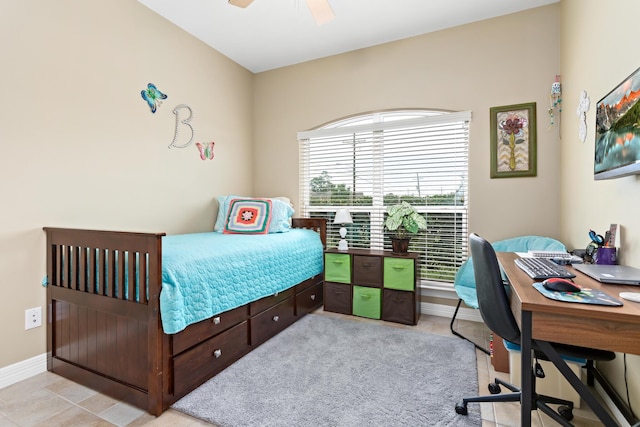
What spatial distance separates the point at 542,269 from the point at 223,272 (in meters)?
1.65

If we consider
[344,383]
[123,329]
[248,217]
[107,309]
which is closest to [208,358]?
→ [123,329]

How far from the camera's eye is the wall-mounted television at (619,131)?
1201 millimetres

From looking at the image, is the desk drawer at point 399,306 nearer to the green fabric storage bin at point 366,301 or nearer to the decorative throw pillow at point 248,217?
the green fabric storage bin at point 366,301

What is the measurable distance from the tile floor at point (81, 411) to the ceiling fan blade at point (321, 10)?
2.53 meters

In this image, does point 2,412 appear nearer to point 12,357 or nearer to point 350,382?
point 12,357

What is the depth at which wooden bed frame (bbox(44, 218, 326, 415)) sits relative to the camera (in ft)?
5.04

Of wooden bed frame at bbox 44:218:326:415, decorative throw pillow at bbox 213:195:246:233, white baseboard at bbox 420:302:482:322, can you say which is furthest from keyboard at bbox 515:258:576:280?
decorative throw pillow at bbox 213:195:246:233

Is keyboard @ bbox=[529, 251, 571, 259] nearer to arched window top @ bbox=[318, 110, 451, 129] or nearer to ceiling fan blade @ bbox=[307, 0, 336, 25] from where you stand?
arched window top @ bbox=[318, 110, 451, 129]

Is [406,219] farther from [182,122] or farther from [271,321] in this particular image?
[182,122]

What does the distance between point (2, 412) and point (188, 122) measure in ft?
7.81

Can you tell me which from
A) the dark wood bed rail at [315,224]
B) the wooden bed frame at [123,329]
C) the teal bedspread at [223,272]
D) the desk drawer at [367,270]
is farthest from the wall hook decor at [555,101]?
the wooden bed frame at [123,329]

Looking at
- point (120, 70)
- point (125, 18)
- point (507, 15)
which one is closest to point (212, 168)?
point (120, 70)

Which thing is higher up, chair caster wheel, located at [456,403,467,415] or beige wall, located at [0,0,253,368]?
beige wall, located at [0,0,253,368]

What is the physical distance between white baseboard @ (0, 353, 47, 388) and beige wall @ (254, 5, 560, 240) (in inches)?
98.0
